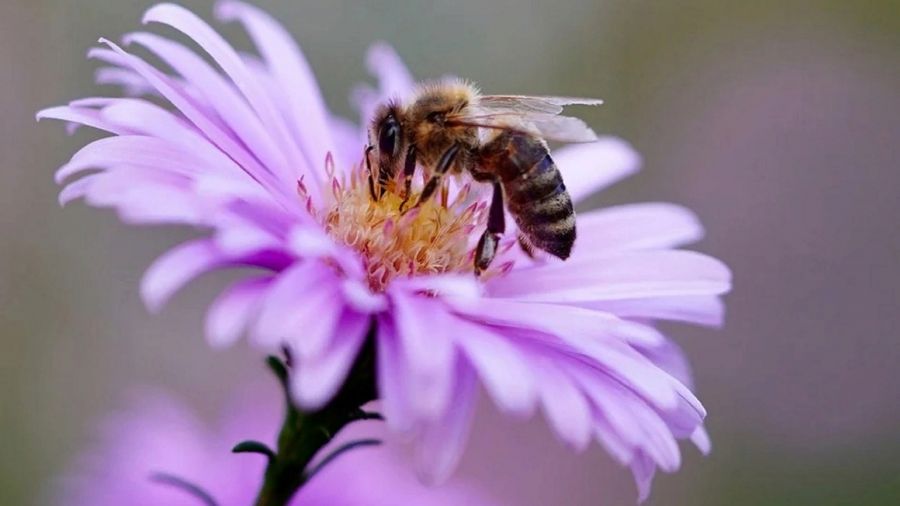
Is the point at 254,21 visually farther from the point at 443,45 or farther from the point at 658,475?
the point at 443,45

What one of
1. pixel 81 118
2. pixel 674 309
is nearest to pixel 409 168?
pixel 674 309

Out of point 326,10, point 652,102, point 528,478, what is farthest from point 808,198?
point 326,10

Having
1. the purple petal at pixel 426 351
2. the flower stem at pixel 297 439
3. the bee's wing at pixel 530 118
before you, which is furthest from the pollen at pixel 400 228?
the purple petal at pixel 426 351

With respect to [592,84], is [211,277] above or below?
below

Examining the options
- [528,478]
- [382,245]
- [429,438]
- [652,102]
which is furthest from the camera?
[652,102]

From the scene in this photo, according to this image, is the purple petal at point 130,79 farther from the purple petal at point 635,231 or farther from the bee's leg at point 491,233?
the purple petal at point 635,231

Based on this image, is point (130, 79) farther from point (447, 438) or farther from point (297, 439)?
point (447, 438)
